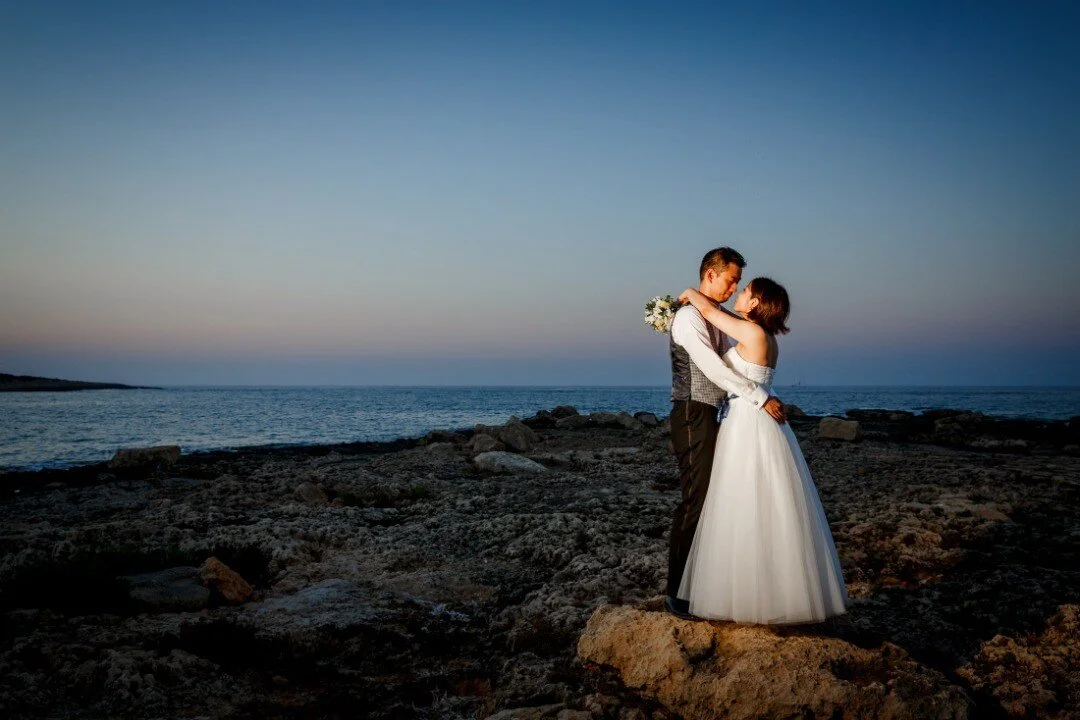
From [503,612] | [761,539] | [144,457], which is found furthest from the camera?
[144,457]

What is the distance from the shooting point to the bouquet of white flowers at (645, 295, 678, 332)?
5102 mm

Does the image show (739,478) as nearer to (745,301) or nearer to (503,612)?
(745,301)

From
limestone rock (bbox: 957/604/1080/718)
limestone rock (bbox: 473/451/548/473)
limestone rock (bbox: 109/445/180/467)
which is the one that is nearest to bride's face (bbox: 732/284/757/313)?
limestone rock (bbox: 957/604/1080/718)

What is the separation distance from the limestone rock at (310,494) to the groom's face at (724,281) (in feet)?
28.6

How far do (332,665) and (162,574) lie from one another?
2761 mm

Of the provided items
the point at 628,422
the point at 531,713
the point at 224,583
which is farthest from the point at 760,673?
the point at 628,422

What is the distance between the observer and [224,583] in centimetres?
598

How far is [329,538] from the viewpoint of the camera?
8133 mm

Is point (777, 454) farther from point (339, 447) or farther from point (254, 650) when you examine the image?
point (339, 447)

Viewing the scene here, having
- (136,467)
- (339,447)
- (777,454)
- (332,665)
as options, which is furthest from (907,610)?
(339,447)

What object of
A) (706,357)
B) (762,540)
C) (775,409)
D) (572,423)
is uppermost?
(706,357)

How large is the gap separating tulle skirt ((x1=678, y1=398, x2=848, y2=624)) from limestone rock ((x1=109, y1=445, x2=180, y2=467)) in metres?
19.0

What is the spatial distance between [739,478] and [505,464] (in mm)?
10575

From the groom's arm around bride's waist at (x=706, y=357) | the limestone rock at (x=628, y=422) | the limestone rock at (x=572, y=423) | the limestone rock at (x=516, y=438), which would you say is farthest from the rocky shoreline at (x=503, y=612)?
the limestone rock at (x=572, y=423)
